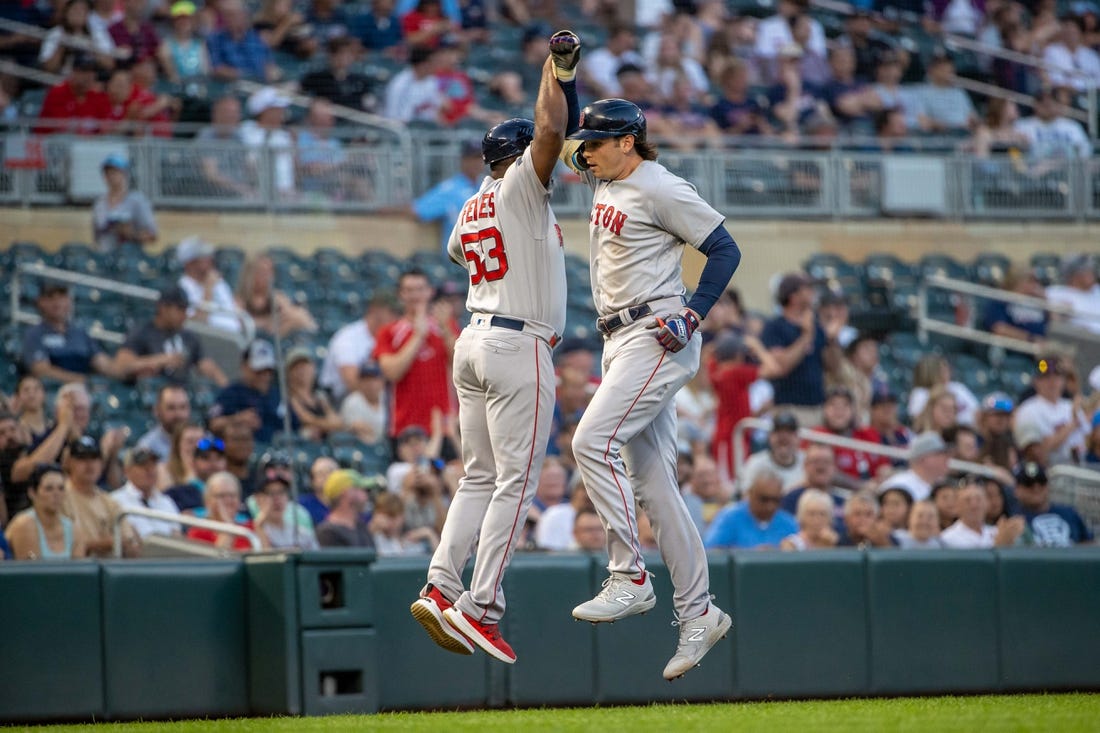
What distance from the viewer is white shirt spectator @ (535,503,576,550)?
9156 millimetres

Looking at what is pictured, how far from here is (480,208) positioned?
6000mm

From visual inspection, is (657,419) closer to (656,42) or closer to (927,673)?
(927,673)

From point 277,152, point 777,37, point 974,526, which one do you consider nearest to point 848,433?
point 974,526

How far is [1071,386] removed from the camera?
38.4 feet

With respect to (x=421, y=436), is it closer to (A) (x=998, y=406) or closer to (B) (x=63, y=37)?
(A) (x=998, y=406)

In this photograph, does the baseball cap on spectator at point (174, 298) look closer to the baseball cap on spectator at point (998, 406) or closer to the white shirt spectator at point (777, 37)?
the baseball cap on spectator at point (998, 406)

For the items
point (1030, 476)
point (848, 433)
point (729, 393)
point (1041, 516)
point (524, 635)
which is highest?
point (729, 393)

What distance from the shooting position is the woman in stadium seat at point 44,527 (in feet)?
25.6

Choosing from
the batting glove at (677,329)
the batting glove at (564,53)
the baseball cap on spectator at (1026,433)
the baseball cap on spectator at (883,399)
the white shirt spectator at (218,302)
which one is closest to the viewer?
the batting glove at (564,53)

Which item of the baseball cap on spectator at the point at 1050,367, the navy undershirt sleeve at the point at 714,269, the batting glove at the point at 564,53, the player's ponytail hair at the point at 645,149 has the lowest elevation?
the baseball cap on spectator at the point at 1050,367

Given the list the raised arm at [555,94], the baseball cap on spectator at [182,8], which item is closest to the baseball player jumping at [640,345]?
the raised arm at [555,94]

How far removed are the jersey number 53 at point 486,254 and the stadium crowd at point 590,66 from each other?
254 inches

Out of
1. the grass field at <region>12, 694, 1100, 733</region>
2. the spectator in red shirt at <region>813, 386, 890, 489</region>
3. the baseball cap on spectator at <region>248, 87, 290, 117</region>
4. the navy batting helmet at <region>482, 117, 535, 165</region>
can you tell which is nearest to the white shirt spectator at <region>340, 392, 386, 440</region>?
the spectator in red shirt at <region>813, 386, 890, 489</region>

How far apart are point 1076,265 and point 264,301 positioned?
21.5 ft
